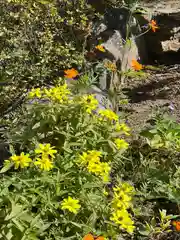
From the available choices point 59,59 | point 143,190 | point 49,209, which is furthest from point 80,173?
point 59,59

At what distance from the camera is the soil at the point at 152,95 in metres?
4.63

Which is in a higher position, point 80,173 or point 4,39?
point 4,39

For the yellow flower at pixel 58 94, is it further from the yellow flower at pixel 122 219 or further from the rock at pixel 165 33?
the rock at pixel 165 33

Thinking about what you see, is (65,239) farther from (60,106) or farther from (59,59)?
(59,59)

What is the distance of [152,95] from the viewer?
17.2 ft

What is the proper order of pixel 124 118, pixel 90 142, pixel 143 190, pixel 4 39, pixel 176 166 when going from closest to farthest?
pixel 90 142
pixel 143 190
pixel 176 166
pixel 124 118
pixel 4 39

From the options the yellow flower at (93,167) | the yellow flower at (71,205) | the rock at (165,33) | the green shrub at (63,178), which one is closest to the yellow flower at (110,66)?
the rock at (165,33)

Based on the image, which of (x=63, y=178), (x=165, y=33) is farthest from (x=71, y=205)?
(x=165, y=33)

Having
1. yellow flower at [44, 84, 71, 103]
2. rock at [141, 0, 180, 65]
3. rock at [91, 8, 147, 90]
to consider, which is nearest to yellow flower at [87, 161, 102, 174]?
yellow flower at [44, 84, 71, 103]

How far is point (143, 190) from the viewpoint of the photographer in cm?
329

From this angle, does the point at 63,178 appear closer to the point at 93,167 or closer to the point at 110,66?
the point at 93,167

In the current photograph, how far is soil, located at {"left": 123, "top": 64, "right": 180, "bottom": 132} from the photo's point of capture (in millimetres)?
4633

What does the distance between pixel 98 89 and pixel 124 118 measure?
1.30ft

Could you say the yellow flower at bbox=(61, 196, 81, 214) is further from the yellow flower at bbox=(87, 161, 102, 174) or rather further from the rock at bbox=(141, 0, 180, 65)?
the rock at bbox=(141, 0, 180, 65)
